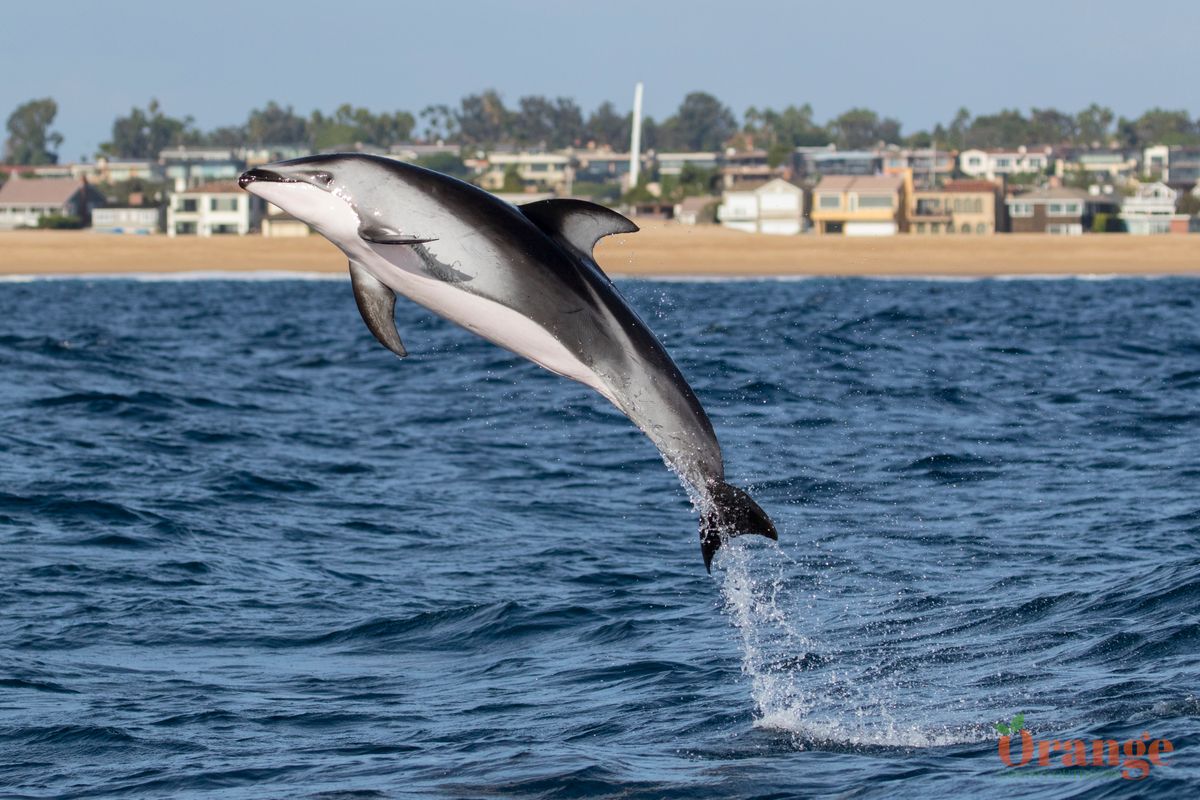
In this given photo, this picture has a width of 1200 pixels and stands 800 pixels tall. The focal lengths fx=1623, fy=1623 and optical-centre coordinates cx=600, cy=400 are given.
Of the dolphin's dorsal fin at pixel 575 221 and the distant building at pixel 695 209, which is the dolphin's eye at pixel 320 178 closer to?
the dolphin's dorsal fin at pixel 575 221

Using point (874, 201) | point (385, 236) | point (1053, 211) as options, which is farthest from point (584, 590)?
point (1053, 211)

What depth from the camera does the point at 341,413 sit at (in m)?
23.9

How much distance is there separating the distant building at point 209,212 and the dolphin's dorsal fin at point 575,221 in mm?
132237

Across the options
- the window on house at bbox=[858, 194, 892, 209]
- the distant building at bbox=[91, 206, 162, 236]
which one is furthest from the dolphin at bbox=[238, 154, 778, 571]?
the distant building at bbox=[91, 206, 162, 236]

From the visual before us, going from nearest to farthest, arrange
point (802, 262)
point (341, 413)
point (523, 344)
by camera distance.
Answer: point (523, 344) < point (341, 413) < point (802, 262)

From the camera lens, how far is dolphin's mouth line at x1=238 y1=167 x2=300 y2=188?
714 cm

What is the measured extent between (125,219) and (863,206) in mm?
68644

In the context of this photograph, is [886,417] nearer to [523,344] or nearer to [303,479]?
[303,479]

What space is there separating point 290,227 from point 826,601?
394 ft

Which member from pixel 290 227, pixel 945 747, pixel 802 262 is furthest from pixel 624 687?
pixel 290 227

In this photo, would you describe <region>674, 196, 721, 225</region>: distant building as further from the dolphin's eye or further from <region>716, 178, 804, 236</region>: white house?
the dolphin's eye

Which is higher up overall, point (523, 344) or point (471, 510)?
point (523, 344)

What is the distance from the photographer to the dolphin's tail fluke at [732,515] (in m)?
7.79

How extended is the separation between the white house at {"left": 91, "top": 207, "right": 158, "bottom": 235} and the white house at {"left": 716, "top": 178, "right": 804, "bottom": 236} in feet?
178
